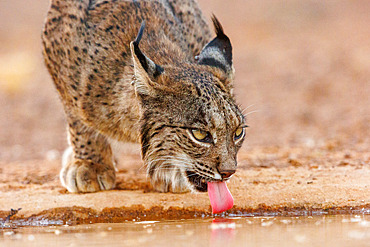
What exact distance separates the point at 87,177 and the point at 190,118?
1.70m

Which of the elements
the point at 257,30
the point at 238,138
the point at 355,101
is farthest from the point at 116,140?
the point at 257,30

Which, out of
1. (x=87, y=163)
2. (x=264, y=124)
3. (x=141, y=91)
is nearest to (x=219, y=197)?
(x=141, y=91)

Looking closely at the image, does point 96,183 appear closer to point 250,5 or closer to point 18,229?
point 18,229

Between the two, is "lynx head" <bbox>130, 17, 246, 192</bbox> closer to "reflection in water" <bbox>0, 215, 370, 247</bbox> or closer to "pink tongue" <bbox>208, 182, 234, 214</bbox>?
"pink tongue" <bbox>208, 182, 234, 214</bbox>

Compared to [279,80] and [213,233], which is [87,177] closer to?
[213,233]

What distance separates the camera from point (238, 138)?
4.63m

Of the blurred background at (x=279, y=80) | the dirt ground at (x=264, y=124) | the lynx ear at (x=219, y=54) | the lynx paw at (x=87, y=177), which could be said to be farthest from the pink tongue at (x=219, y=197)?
the lynx paw at (x=87, y=177)

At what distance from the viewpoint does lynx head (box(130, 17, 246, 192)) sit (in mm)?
4449

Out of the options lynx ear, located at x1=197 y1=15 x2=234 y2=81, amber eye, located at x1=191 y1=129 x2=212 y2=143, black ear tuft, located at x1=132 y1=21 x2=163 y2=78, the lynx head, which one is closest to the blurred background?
lynx ear, located at x1=197 y1=15 x2=234 y2=81

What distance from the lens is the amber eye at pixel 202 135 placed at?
448 cm

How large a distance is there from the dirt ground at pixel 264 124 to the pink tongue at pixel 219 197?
28 centimetres

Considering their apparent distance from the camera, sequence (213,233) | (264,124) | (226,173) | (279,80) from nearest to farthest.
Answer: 1. (213,233)
2. (226,173)
3. (264,124)
4. (279,80)

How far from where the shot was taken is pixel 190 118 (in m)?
4.53

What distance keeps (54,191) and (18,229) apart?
1191 mm
